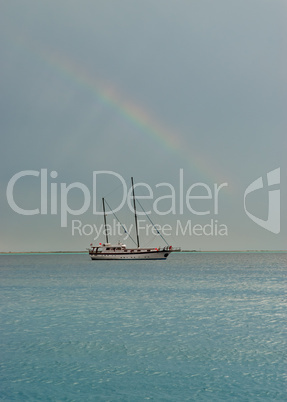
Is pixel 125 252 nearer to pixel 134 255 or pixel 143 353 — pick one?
pixel 134 255

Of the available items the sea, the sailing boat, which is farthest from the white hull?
the sea

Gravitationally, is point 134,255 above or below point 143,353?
below

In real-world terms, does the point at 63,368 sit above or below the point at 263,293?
above

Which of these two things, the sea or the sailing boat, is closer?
the sea

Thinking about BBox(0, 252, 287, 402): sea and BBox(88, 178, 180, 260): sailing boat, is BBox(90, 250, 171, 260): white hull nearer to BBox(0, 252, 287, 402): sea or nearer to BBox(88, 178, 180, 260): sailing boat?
BBox(88, 178, 180, 260): sailing boat

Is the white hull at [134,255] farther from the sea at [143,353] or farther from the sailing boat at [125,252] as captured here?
the sea at [143,353]

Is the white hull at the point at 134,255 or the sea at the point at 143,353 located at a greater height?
the sea at the point at 143,353

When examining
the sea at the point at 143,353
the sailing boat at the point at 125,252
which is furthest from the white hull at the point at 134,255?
the sea at the point at 143,353

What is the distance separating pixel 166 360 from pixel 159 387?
11.9ft

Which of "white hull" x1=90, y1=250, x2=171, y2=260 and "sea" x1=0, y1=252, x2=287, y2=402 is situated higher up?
"sea" x1=0, y1=252, x2=287, y2=402

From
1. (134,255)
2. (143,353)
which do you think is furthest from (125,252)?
(143,353)

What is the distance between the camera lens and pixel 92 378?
16734 millimetres

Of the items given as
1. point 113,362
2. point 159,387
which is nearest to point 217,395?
point 159,387

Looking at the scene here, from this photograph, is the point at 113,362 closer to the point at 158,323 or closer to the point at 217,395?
the point at 217,395
